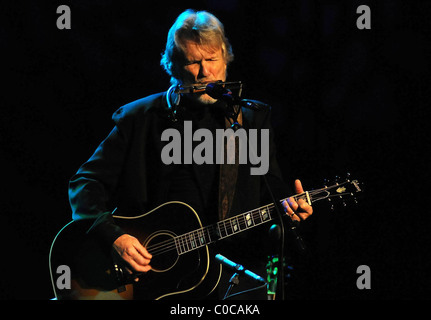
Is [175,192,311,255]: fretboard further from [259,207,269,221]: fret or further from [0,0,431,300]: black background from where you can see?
[0,0,431,300]: black background

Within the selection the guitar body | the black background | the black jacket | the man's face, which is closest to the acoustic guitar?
the guitar body

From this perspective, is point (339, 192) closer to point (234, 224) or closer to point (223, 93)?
point (234, 224)

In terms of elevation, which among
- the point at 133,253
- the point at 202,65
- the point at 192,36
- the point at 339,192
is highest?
the point at 192,36

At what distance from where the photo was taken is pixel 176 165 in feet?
7.31

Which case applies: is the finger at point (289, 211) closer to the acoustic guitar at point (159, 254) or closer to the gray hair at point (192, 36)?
the acoustic guitar at point (159, 254)

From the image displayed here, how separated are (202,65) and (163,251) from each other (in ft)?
3.42

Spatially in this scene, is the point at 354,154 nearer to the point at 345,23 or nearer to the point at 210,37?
the point at 345,23

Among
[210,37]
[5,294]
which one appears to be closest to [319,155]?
[210,37]

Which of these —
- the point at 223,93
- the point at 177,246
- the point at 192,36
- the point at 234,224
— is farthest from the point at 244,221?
the point at 192,36

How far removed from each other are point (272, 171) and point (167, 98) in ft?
2.43

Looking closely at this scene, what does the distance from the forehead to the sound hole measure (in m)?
0.99

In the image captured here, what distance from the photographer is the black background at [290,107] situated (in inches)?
105

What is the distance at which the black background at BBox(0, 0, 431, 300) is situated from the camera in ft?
8.79

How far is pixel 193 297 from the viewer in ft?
6.63
